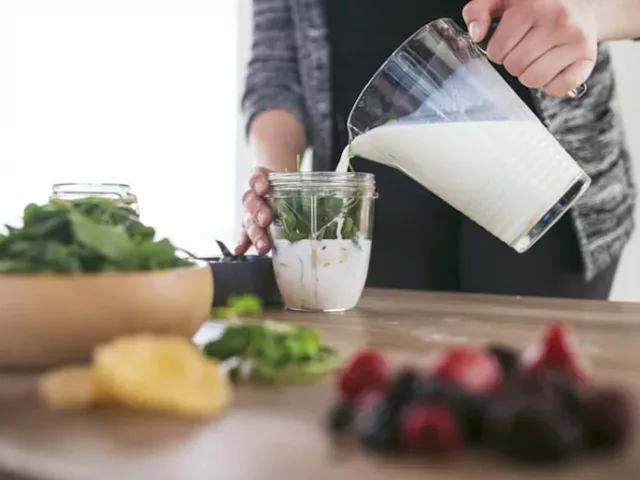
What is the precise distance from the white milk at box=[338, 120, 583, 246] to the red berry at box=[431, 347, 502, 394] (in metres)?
0.41

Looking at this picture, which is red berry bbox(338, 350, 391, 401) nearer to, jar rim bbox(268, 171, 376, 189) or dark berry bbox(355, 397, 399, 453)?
dark berry bbox(355, 397, 399, 453)

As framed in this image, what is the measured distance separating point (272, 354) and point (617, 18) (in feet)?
2.03

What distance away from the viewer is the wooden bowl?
0.45 meters

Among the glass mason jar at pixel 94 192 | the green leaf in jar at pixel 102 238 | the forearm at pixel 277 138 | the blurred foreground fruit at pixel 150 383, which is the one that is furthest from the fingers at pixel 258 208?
the blurred foreground fruit at pixel 150 383

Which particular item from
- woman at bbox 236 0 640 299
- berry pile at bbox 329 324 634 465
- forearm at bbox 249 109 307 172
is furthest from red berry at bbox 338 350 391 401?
forearm at bbox 249 109 307 172

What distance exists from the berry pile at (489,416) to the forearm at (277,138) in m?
0.81

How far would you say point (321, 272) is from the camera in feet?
2.57

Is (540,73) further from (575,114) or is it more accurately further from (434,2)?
(434,2)

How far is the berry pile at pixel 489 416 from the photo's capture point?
31 cm

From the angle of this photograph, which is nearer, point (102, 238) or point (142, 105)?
point (102, 238)

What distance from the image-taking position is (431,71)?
76 centimetres

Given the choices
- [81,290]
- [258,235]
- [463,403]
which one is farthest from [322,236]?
[463,403]

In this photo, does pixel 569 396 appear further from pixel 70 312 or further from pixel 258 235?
pixel 258 235

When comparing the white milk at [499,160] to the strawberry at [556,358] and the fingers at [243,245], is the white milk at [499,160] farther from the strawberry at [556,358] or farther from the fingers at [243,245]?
the strawberry at [556,358]
